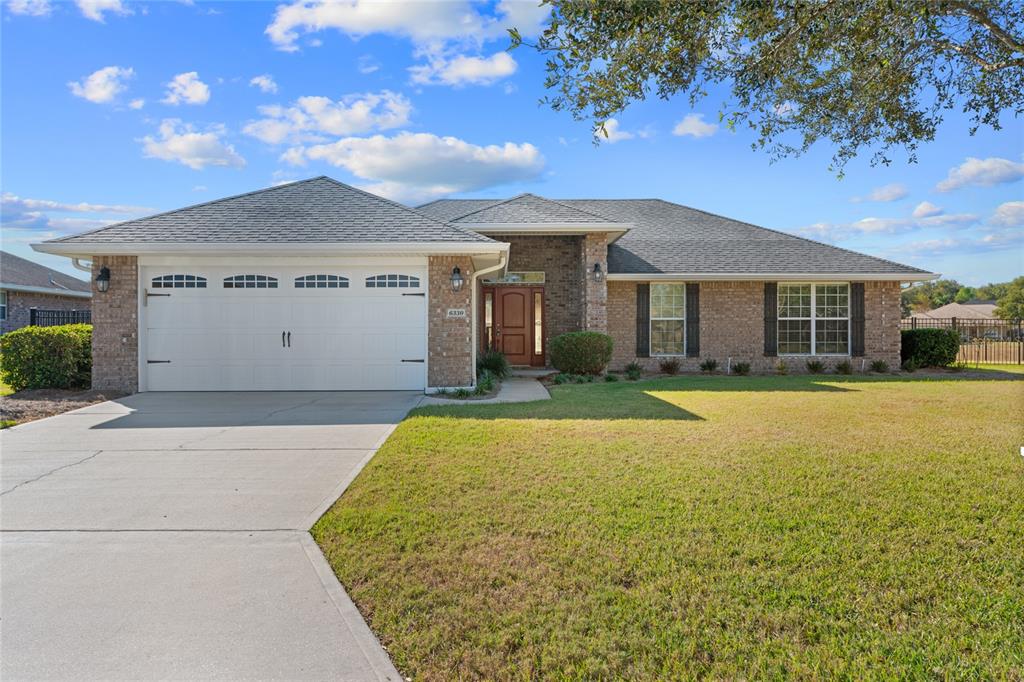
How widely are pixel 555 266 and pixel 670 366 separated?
4.17 metres

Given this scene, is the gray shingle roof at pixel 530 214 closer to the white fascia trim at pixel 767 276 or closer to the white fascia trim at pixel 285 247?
the white fascia trim at pixel 767 276

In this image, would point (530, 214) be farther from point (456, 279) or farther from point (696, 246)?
point (696, 246)

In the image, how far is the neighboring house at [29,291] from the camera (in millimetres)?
20859

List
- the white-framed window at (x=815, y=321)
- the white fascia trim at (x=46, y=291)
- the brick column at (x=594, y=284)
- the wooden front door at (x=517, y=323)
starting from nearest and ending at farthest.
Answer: the brick column at (x=594, y=284), the white-framed window at (x=815, y=321), the wooden front door at (x=517, y=323), the white fascia trim at (x=46, y=291)

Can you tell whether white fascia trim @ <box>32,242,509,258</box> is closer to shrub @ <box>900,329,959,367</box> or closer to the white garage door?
the white garage door

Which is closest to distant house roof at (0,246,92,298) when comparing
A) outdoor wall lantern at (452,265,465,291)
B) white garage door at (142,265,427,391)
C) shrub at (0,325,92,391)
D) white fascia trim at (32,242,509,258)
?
shrub at (0,325,92,391)

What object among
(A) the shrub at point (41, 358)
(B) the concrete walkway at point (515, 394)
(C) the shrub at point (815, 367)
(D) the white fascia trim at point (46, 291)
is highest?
(D) the white fascia trim at point (46, 291)

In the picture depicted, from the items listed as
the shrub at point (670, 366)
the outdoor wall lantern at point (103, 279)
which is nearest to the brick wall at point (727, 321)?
the shrub at point (670, 366)

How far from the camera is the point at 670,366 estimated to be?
16031mm

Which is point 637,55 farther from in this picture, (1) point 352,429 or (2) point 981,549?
(1) point 352,429

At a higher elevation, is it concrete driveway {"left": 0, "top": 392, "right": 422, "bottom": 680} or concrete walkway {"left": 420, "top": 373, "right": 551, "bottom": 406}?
concrete walkway {"left": 420, "top": 373, "right": 551, "bottom": 406}

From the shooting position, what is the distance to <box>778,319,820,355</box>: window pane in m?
16.5

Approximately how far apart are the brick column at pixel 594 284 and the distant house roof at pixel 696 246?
2.30ft

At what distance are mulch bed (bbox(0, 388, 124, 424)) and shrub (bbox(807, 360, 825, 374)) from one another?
53.6 feet
